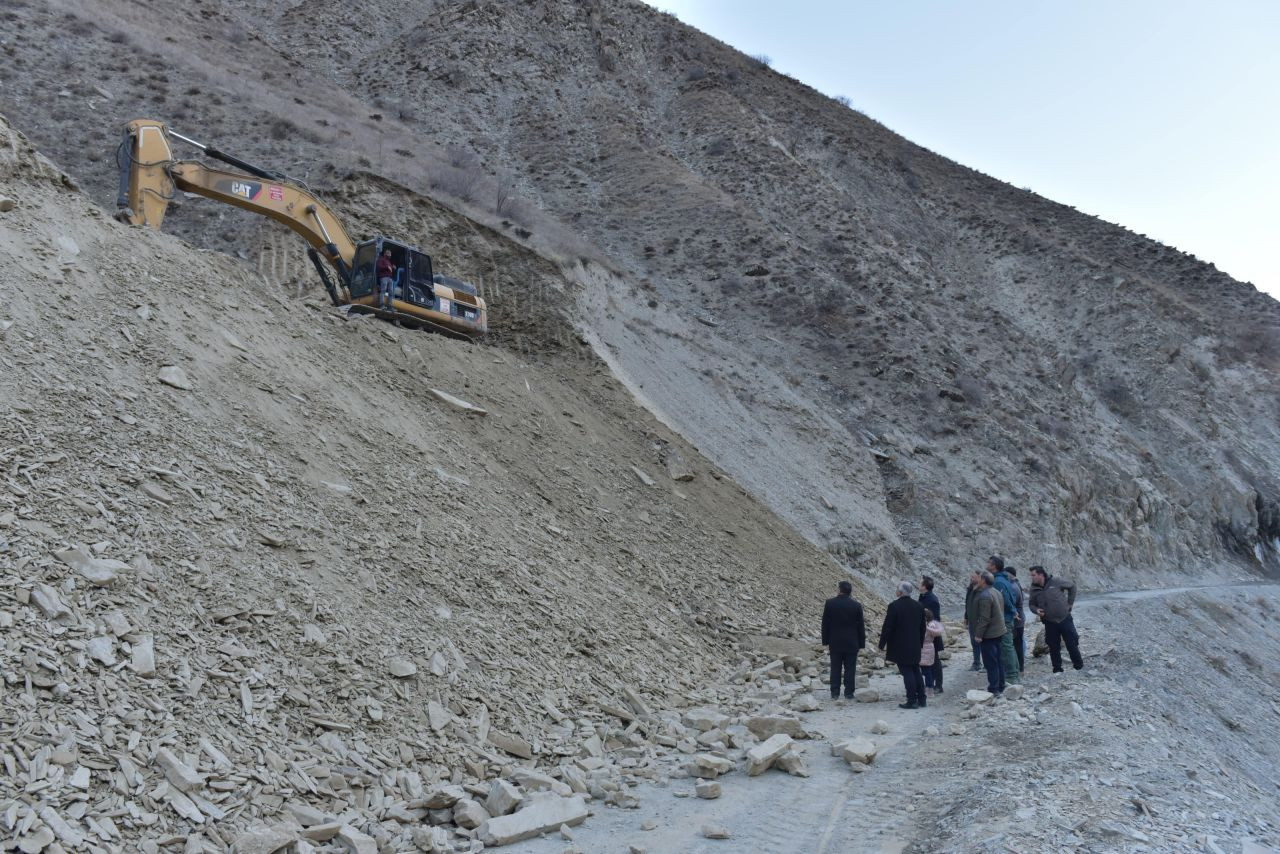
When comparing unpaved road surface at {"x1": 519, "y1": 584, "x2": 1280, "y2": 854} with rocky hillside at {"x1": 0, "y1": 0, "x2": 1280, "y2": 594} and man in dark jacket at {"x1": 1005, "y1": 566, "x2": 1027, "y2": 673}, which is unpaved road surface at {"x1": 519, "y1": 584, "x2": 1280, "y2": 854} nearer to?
man in dark jacket at {"x1": 1005, "y1": 566, "x2": 1027, "y2": 673}

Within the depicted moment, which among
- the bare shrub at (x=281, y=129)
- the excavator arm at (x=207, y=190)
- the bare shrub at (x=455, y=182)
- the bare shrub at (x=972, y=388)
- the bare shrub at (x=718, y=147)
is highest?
the bare shrub at (x=718, y=147)

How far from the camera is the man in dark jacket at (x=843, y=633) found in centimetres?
959

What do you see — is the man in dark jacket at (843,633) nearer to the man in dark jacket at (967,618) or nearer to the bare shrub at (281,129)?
the man in dark jacket at (967,618)

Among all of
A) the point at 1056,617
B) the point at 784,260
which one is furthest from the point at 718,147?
the point at 1056,617

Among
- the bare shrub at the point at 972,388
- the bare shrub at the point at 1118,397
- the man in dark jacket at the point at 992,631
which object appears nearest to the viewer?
the man in dark jacket at the point at 992,631

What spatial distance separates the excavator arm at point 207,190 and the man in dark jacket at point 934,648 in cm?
966

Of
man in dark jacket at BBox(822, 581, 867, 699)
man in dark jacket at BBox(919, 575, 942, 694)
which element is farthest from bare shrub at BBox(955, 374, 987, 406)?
man in dark jacket at BBox(822, 581, 867, 699)

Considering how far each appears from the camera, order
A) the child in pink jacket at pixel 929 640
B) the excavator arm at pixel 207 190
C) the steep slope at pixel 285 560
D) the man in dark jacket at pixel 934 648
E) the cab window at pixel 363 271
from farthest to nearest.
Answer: the cab window at pixel 363 271 → the excavator arm at pixel 207 190 → the man in dark jacket at pixel 934 648 → the child in pink jacket at pixel 929 640 → the steep slope at pixel 285 560

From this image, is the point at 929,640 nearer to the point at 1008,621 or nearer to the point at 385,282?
the point at 1008,621

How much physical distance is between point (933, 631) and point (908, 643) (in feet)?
1.45

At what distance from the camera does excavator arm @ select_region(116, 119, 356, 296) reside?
12.5 metres

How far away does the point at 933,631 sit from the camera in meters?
9.60

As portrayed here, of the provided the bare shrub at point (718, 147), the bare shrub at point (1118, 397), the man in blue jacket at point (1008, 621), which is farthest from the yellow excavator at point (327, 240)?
the bare shrub at point (1118, 397)

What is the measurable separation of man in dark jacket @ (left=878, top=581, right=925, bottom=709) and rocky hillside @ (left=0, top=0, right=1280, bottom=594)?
25.7 ft
